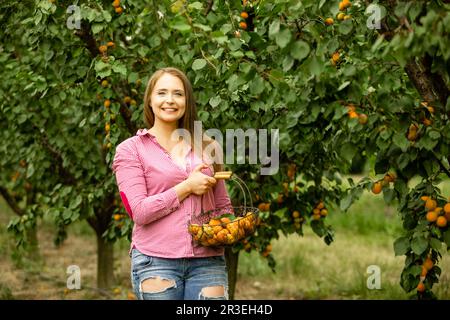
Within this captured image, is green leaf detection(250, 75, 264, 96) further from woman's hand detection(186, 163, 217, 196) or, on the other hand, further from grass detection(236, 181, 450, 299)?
grass detection(236, 181, 450, 299)

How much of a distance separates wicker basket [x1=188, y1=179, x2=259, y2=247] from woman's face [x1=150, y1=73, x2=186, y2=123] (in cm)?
42

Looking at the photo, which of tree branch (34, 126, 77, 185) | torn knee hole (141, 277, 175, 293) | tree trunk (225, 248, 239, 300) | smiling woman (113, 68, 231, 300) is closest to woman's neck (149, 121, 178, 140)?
smiling woman (113, 68, 231, 300)

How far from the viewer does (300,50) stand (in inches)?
82.4

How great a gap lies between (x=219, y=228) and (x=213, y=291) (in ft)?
0.87

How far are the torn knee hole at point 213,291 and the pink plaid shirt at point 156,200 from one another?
0.44ft

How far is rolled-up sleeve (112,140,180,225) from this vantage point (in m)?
2.46

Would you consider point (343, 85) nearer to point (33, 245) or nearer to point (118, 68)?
point (118, 68)

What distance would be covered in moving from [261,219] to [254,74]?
178 cm

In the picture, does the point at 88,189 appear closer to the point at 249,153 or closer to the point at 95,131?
the point at 95,131

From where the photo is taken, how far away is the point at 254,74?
2355 mm

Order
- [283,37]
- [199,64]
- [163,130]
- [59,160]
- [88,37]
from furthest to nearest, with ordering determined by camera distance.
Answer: [59,160]
[88,37]
[163,130]
[199,64]
[283,37]

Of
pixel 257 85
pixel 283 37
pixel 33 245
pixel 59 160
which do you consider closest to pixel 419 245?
pixel 257 85

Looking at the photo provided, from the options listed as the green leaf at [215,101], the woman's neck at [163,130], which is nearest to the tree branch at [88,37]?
the green leaf at [215,101]

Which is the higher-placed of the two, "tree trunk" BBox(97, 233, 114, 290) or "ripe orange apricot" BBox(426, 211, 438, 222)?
"tree trunk" BBox(97, 233, 114, 290)
